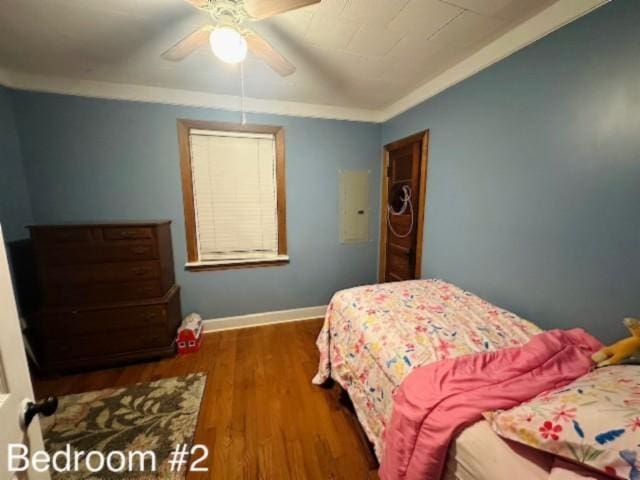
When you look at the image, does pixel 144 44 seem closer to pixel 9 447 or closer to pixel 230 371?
pixel 9 447

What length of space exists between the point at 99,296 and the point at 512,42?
359 centimetres

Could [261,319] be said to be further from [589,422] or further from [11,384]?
[589,422]

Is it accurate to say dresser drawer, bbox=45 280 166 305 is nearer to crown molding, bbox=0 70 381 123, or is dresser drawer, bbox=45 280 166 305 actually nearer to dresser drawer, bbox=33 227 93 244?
dresser drawer, bbox=33 227 93 244

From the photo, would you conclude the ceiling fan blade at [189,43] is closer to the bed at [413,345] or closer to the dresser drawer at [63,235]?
the dresser drawer at [63,235]

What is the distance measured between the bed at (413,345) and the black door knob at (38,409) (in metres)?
1.20

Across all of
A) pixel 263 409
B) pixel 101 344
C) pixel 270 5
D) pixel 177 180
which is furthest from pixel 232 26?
pixel 101 344

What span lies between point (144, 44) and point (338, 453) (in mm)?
2949

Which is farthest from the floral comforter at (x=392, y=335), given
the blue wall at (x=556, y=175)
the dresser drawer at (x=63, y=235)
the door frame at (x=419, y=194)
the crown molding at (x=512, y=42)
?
the dresser drawer at (x=63, y=235)

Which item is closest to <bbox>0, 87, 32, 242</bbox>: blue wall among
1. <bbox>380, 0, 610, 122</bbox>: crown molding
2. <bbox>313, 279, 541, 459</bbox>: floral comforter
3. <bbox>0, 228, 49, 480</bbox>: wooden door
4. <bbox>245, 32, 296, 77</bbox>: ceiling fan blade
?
A: <bbox>0, 228, 49, 480</bbox>: wooden door

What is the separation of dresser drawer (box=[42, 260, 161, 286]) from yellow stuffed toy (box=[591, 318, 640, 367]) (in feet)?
9.35

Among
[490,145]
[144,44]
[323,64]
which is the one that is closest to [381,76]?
[323,64]

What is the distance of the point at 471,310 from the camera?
1.73m

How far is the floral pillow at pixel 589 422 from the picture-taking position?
55 cm

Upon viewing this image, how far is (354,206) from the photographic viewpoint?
A: 311cm
